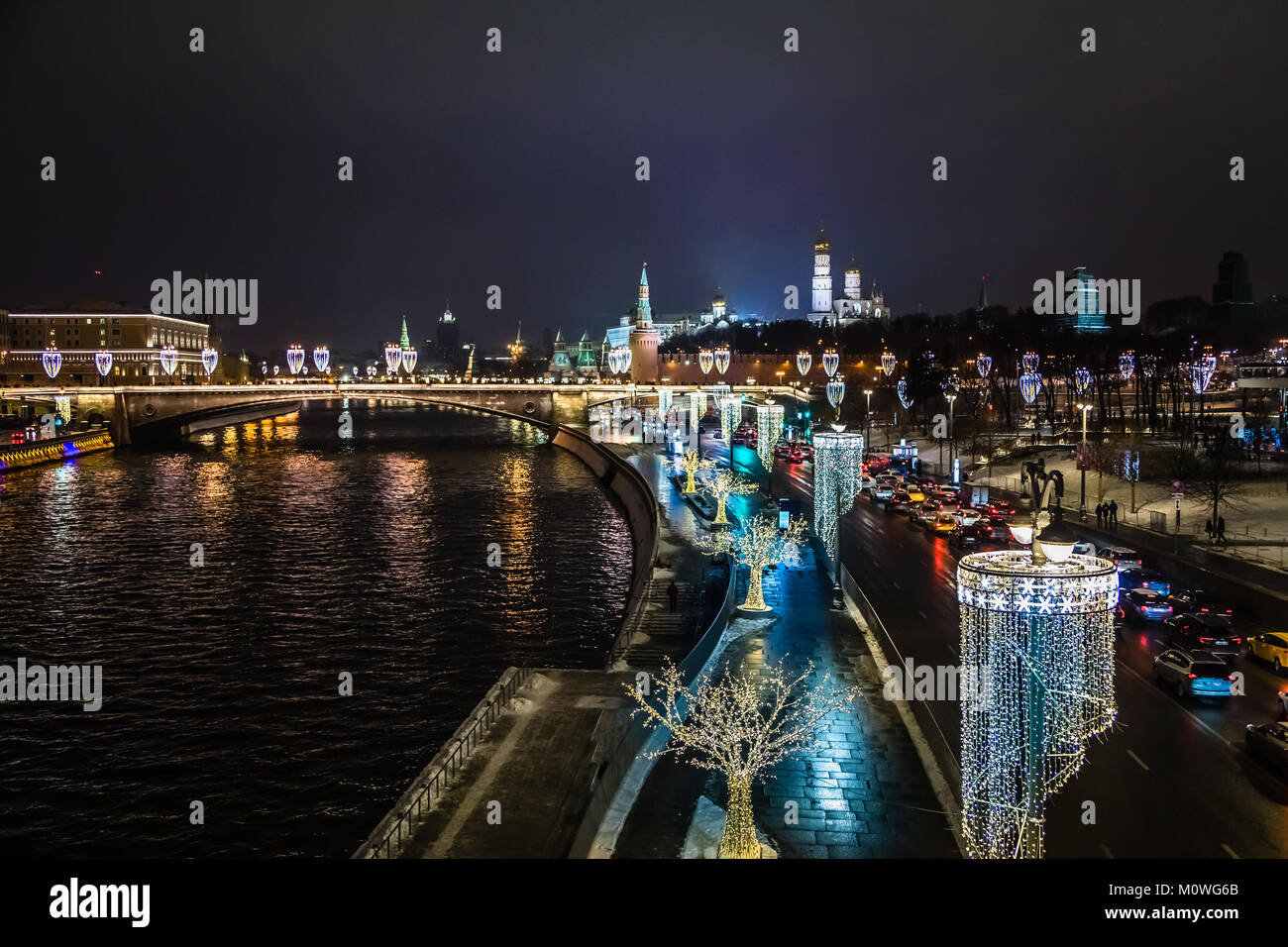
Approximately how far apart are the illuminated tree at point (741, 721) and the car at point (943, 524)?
A: 37.9 ft

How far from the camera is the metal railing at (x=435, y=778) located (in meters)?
7.25

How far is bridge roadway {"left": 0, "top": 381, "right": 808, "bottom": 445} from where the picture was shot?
54094 millimetres

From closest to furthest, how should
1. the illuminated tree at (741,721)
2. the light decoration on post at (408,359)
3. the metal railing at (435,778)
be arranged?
the illuminated tree at (741,721), the metal railing at (435,778), the light decoration on post at (408,359)

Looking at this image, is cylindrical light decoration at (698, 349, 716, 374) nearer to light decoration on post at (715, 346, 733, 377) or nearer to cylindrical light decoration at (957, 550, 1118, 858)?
light decoration on post at (715, 346, 733, 377)

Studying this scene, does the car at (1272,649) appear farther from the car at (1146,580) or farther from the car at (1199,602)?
the car at (1146,580)

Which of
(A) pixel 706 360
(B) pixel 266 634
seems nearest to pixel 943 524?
(B) pixel 266 634

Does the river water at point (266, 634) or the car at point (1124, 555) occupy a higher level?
the car at point (1124, 555)

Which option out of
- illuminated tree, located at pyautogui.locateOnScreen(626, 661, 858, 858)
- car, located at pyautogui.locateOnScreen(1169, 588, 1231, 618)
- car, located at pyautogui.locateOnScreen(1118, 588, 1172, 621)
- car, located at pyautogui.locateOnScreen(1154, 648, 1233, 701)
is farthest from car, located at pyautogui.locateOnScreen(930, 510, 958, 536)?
illuminated tree, located at pyautogui.locateOnScreen(626, 661, 858, 858)

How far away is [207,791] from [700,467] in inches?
979

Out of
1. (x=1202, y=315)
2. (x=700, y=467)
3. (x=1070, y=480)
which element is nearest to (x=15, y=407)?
(x=700, y=467)

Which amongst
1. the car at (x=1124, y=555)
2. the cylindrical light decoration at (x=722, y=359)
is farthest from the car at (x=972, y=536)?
the cylindrical light decoration at (x=722, y=359)

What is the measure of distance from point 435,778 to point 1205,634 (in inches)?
368

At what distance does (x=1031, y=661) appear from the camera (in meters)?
5.26

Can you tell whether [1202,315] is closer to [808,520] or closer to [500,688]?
[808,520]
